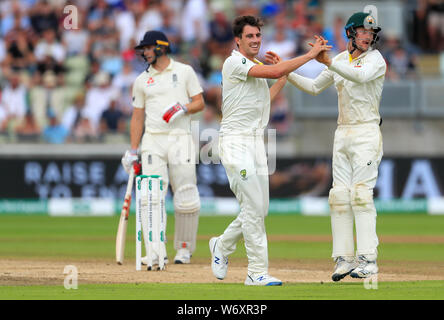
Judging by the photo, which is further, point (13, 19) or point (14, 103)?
point (13, 19)

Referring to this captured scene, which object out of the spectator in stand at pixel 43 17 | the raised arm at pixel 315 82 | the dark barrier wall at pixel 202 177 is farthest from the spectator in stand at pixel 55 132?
the raised arm at pixel 315 82

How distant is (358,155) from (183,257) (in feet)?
9.54

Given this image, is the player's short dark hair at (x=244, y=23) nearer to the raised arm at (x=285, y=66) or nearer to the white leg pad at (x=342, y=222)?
the raised arm at (x=285, y=66)

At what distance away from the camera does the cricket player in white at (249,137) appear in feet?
26.2

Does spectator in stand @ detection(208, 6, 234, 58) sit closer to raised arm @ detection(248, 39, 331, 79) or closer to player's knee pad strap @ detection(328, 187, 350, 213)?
player's knee pad strap @ detection(328, 187, 350, 213)

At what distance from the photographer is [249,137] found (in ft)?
26.7

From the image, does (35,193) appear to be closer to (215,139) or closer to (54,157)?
(54,157)

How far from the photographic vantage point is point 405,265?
10.4 m

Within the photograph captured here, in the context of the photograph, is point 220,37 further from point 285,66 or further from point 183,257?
point 285,66

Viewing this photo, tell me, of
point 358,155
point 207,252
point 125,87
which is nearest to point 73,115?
point 125,87

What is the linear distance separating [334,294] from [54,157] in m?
12.0

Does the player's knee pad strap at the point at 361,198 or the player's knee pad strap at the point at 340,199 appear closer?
the player's knee pad strap at the point at 361,198

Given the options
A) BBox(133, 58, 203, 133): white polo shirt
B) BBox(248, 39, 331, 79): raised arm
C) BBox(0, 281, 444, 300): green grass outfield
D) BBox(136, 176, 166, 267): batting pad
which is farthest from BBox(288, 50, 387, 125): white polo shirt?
BBox(133, 58, 203, 133): white polo shirt

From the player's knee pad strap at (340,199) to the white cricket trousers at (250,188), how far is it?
635mm
